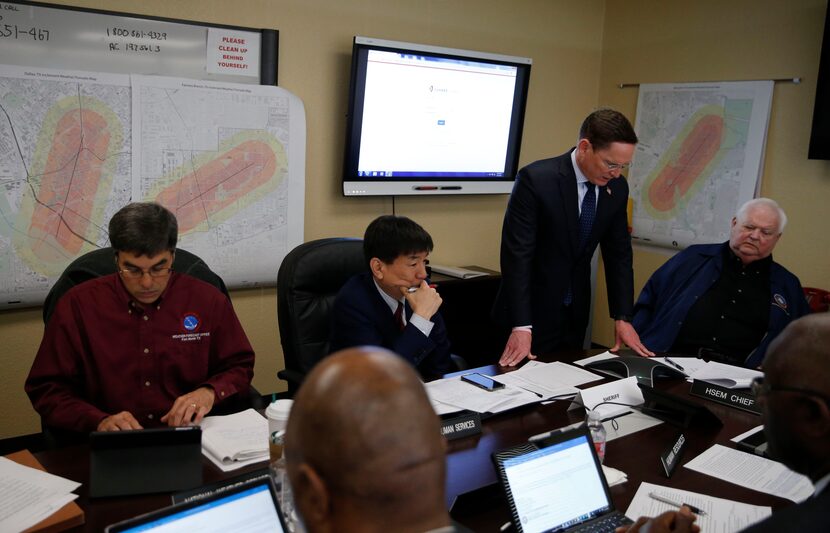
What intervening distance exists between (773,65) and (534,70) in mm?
1409

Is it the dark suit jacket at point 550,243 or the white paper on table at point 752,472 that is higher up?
the dark suit jacket at point 550,243

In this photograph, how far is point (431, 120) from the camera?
13.4 ft

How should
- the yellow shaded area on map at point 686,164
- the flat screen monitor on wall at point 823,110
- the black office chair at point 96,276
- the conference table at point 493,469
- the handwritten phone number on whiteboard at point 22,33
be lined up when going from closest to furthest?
the conference table at point 493,469 < the black office chair at point 96,276 < the handwritten phone number on whiteboard at point 22,33 < the flat screen monitor on wall at point 823,110 < the yellow shaded area on map at point 686,164

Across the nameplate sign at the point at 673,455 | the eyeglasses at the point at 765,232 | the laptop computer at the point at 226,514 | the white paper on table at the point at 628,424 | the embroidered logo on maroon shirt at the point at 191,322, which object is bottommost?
the white paper on table at the point at 628,424

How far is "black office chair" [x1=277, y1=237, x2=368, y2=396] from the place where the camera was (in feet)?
8.16

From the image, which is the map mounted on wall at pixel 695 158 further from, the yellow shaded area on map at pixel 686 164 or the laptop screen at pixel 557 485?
the laptop screen at pixel 557 485

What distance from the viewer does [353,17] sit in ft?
12.7

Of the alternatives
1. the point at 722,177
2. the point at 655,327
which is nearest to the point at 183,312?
the point at 655,327

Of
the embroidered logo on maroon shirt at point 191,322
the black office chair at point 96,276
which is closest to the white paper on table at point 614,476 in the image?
the black office chair at point 96,276

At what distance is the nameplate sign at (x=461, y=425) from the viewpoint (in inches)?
69.7

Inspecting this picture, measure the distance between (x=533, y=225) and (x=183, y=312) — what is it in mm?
1423

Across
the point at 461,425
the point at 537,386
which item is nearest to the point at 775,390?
the point at 461,425

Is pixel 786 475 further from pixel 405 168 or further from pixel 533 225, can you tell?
pixel 405 168

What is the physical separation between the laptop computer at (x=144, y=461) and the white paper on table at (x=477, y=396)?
64 centimetres
